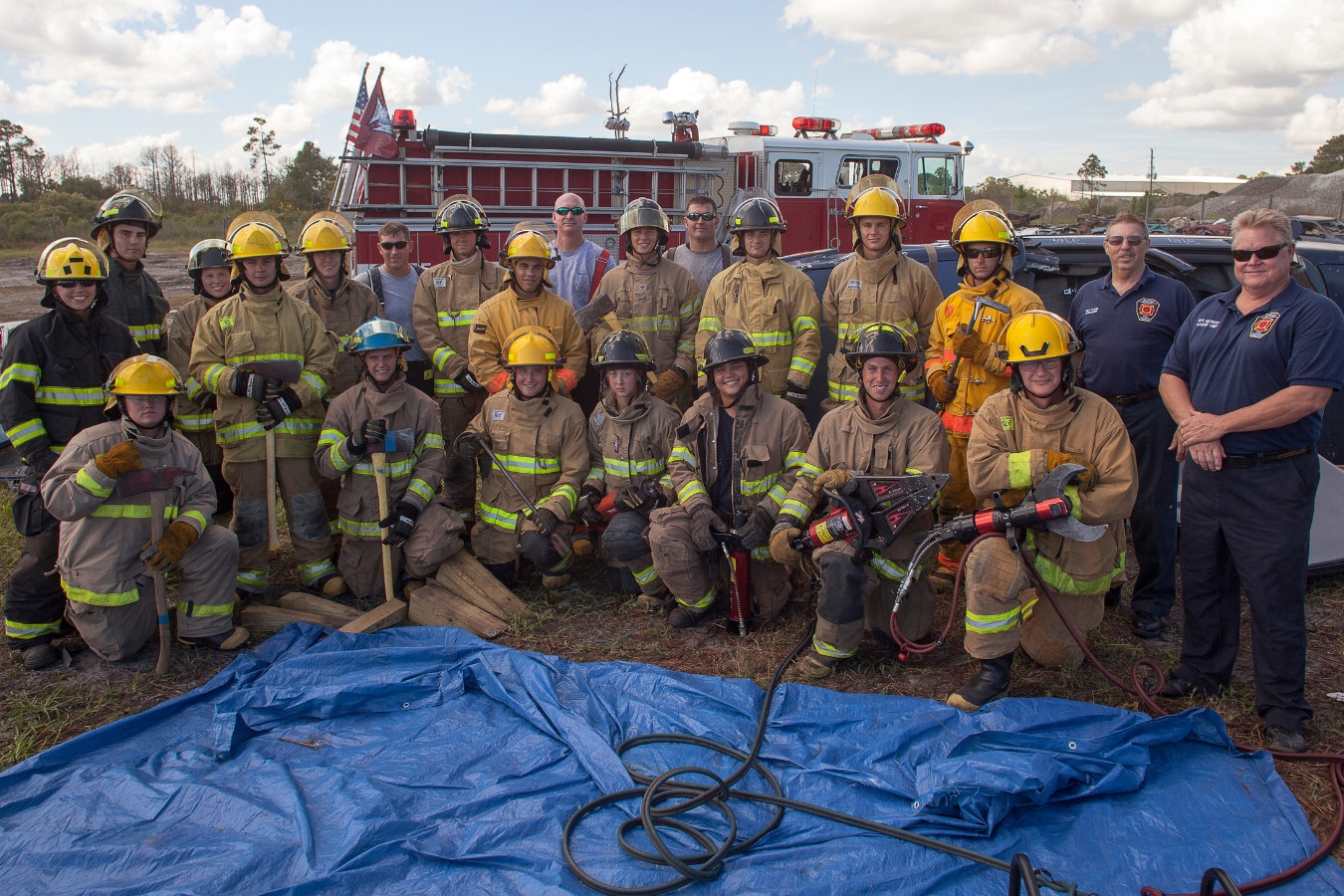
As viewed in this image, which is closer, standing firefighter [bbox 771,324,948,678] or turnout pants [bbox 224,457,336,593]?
standing firefighter [bbox 771,324,948,678]

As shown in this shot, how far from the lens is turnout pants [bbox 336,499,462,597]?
17.7ft

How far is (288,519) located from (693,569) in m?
2.58

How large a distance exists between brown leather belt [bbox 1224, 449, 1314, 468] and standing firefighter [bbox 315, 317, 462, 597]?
4.05 meters

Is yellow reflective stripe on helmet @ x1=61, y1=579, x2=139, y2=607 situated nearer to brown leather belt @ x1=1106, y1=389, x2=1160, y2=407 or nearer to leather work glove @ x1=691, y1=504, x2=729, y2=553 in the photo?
leather work glove @ x1=691, y1=504, x2=729, y2=553

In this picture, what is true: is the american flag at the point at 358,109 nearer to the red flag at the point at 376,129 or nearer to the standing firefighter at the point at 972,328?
the red flag at the point at 376,129

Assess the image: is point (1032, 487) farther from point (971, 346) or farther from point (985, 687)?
point (971, 346)

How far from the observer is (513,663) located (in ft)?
14.5

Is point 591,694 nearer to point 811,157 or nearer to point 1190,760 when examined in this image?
point 1190,760

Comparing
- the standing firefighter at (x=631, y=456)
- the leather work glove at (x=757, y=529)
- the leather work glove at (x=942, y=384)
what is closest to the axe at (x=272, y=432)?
the standing firefighter at (x=631, y=456)

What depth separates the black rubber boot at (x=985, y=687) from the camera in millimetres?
4062

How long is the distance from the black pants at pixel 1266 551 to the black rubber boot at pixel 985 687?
0.98m

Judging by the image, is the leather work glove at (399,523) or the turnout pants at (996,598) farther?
the leather work glove at (399,523)

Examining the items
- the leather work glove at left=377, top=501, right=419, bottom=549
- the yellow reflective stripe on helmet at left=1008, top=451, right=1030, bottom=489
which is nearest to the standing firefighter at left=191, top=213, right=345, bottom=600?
the leather work glove at left=377, top=501, right=419, bottom=549

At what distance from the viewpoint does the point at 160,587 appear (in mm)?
4559
